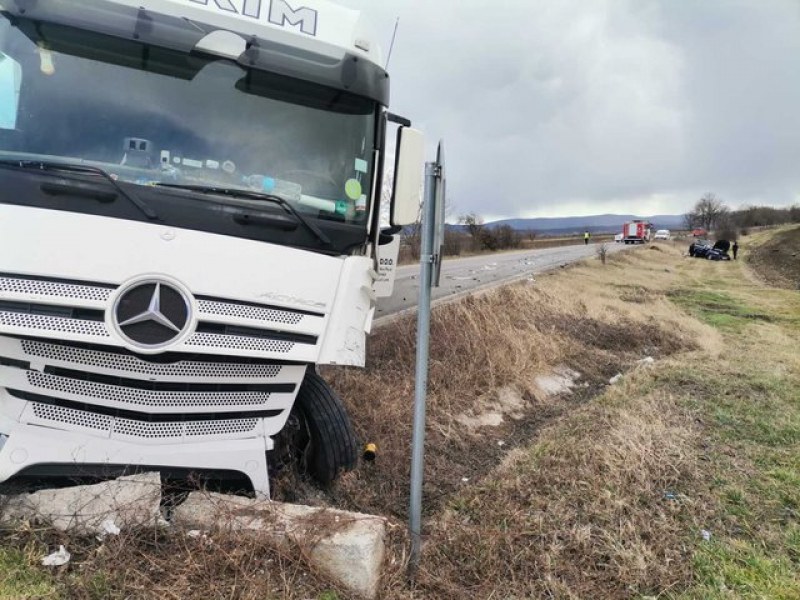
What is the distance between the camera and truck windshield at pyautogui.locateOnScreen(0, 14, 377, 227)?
123 inches

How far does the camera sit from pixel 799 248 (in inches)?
1781

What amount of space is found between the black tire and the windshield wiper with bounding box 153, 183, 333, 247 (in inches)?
42.9

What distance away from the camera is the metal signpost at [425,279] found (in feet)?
9.95

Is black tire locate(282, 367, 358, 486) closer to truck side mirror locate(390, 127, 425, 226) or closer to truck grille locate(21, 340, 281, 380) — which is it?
truck grille locate(21, 340, 281, 380)

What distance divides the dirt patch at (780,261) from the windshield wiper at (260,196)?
3318cm

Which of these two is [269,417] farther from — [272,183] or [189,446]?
[272,183]

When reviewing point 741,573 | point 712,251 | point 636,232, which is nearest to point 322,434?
point 741,573

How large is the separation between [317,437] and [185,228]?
164 cm

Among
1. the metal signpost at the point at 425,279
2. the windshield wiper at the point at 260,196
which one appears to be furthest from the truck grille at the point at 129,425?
the windshield wiper at the point at 260,196

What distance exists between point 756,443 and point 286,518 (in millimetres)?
4461

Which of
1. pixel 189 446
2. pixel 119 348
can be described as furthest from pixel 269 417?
pixel 119 348

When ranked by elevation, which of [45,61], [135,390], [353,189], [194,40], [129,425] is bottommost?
[129,425]

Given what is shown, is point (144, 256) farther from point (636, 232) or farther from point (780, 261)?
point (636, 232)

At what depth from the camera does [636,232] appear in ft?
223
